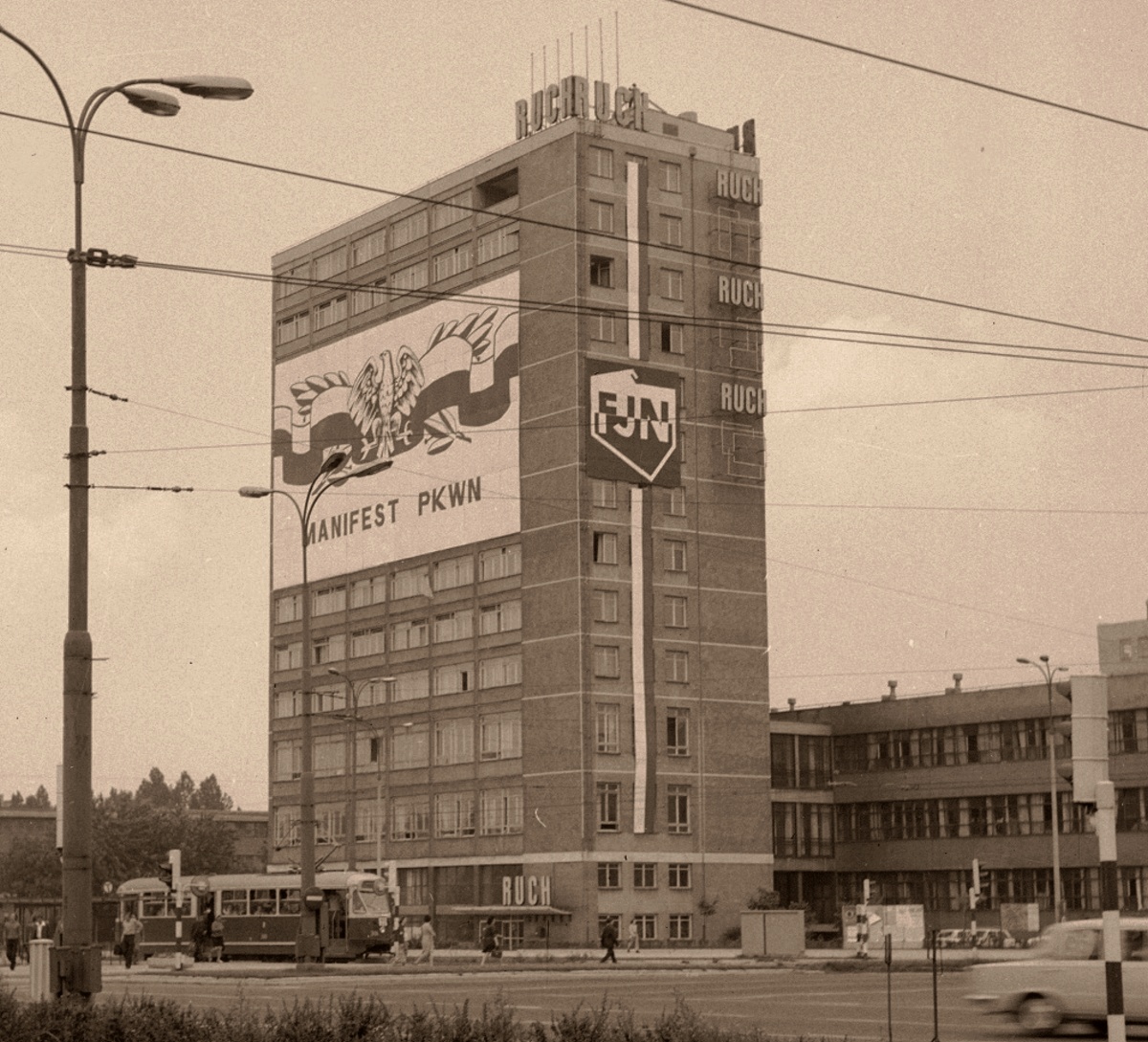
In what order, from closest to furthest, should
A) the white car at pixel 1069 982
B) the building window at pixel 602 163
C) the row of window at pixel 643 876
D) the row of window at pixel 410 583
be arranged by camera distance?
the white car at pixel 1069 982
the row of window at pixel 643 876
the building window at pixel 602 163
the row of window at pixel 410 583

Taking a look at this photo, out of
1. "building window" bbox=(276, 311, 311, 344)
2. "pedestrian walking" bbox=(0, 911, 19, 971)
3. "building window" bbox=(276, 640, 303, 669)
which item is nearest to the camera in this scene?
"pedestrian walking" bbox=(0, 911, 19, 971)

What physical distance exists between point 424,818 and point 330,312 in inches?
1170

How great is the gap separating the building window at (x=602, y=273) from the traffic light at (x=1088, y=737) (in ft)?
265

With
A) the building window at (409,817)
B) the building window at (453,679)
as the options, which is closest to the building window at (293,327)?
the building window at (453,679)

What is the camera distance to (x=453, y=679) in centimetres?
10400

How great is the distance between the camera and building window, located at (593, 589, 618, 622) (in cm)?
9656

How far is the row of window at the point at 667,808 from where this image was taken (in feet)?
312

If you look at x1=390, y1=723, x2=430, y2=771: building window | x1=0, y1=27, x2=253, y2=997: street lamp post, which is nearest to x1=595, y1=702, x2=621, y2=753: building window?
x1=390, y1=723, x2=430, y2=771: building window

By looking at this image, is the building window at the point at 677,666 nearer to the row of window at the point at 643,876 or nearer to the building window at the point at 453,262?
the row of window at the point at 643,876

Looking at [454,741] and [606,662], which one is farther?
[454,741]

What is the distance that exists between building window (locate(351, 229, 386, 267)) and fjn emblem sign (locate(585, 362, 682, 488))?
1996 cm

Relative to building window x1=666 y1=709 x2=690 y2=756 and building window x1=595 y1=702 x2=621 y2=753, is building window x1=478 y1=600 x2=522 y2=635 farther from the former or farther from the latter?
building window x1=666 y1=709 x2=690 y2=756

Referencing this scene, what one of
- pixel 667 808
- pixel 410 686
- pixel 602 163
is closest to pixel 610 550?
pixel 667 808

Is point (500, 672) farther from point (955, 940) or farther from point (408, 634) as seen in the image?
point (955, 940)
